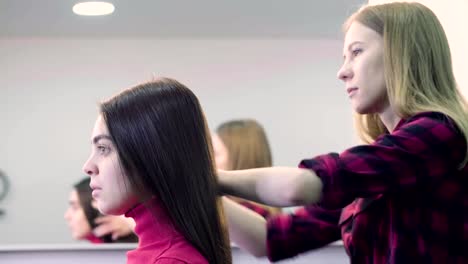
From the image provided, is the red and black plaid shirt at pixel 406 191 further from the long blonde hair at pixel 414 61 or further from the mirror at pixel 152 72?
the mirror at pixel 152 72

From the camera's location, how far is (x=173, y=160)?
78 cm

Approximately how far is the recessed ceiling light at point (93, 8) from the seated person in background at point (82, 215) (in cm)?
42

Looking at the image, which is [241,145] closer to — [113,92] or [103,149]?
[113,92]

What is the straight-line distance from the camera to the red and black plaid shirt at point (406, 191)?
68cm

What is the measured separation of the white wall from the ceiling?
2 cm

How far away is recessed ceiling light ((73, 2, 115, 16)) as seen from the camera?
1.75m

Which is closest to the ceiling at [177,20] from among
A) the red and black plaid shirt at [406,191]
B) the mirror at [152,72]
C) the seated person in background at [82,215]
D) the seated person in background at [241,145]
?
the mirror at [152,72]

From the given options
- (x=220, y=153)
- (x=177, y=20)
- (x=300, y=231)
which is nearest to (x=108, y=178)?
(x=300, y=231)

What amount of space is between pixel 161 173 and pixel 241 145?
3.04 feet

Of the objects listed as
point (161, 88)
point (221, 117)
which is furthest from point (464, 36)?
point (221, 117)

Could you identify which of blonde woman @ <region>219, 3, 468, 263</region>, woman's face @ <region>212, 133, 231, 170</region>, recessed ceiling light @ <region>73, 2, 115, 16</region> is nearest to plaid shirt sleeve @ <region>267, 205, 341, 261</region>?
blonde woman @ <region>219, 3, 468, 263</region>

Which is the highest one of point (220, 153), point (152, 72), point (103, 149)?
point (152, 72)

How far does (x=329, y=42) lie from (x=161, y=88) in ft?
3.44

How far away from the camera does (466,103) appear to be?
0.79m
